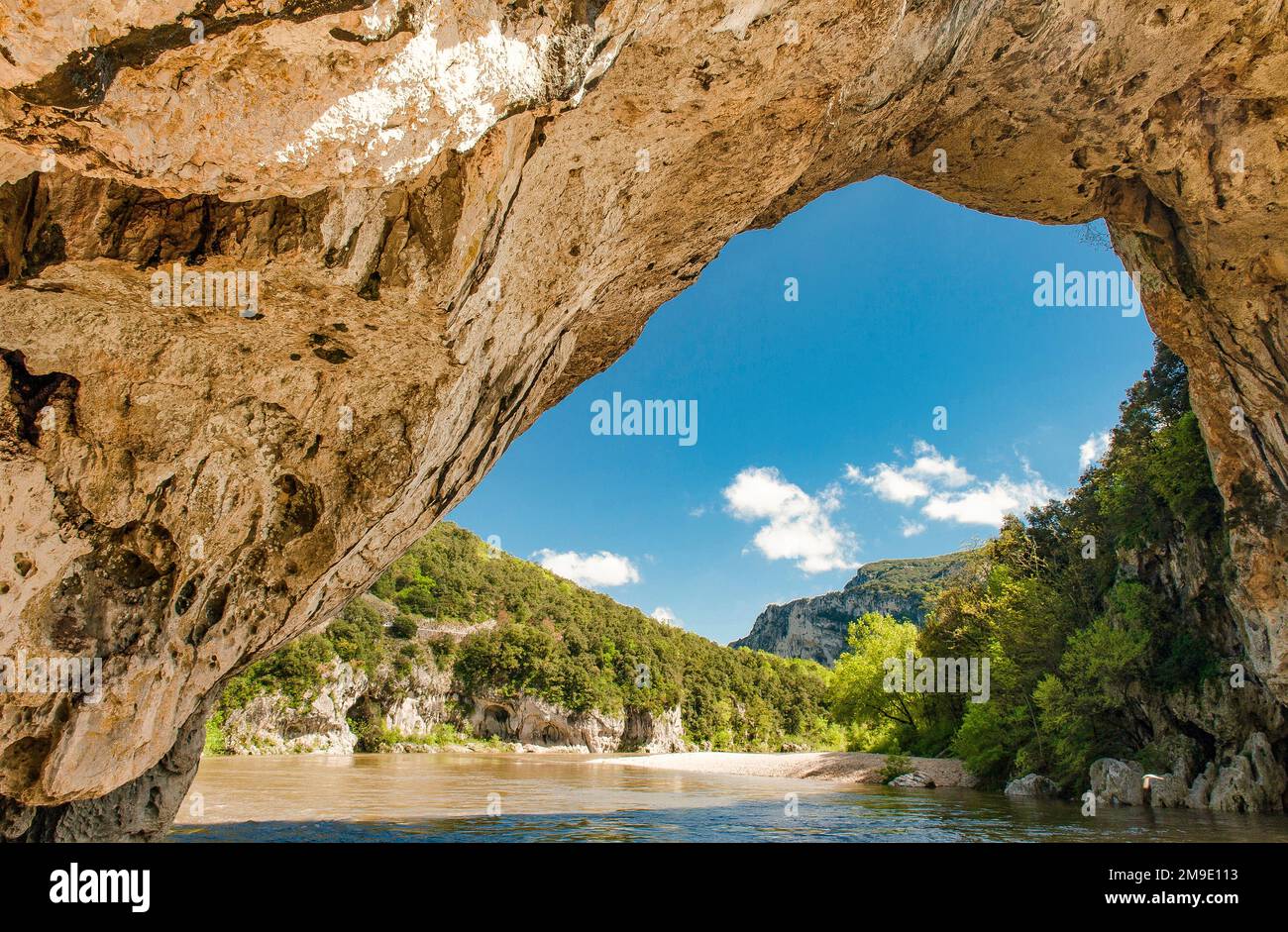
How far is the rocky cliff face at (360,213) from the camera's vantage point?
3.03 metres

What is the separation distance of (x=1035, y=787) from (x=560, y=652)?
1989 inches

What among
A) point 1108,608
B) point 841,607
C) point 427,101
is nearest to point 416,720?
point 1108,608

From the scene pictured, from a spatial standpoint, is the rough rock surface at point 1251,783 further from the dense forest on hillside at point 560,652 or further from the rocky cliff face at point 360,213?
the dense forest on hillside at point 560,652

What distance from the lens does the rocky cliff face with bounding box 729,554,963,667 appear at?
13500cm

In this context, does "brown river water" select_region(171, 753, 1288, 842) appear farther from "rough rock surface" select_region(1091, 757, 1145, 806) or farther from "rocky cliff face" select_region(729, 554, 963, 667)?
"rocky cliff face" select_region(729, 554, 963, 667)

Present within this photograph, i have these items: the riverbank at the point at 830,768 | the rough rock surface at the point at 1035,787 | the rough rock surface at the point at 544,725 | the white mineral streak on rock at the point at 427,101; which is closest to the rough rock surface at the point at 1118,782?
the rough rock surface at the point at 1035,787

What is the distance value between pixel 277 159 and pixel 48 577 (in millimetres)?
4088

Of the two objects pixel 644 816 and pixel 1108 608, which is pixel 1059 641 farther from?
pixel 644 816

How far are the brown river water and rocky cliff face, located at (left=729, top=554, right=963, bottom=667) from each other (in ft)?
393

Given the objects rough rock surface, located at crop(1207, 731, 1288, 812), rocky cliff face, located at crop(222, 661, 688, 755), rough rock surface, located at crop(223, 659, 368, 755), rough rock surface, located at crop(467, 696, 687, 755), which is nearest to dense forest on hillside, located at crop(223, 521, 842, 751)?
rough rock surface, located at crop(467, 696, 687, 755)

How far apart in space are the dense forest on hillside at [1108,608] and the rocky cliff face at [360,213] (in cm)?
1054

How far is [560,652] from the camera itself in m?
63.8
